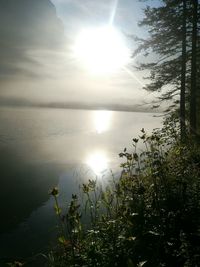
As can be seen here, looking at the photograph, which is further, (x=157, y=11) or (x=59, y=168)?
(x=59, y=168)

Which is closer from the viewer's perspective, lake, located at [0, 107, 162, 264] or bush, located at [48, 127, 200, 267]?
bush, located at [48, 127, 200, 267]

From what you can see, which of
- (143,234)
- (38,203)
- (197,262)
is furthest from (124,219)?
(38,203)

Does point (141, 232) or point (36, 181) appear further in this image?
point (36, 181)

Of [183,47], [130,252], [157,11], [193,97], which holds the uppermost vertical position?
[157,11]

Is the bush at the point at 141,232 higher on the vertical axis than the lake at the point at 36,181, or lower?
higher

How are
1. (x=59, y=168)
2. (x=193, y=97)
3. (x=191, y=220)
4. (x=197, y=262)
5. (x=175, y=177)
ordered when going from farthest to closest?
(x=59, y=168)
(x=193, y=97)
(x=175, y=177)
(x=191, y=220)
(x=197, y=262)

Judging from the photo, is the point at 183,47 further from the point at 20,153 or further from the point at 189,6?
the point at 20,153

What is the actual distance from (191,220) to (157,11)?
16.4m

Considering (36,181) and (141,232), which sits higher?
(141,232)

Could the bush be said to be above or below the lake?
above

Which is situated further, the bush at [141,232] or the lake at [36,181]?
the lake at [36,181]

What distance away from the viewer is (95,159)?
28391 millimetres

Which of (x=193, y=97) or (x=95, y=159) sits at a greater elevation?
(x=193, y=97)

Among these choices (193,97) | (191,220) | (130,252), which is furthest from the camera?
(193,97)
